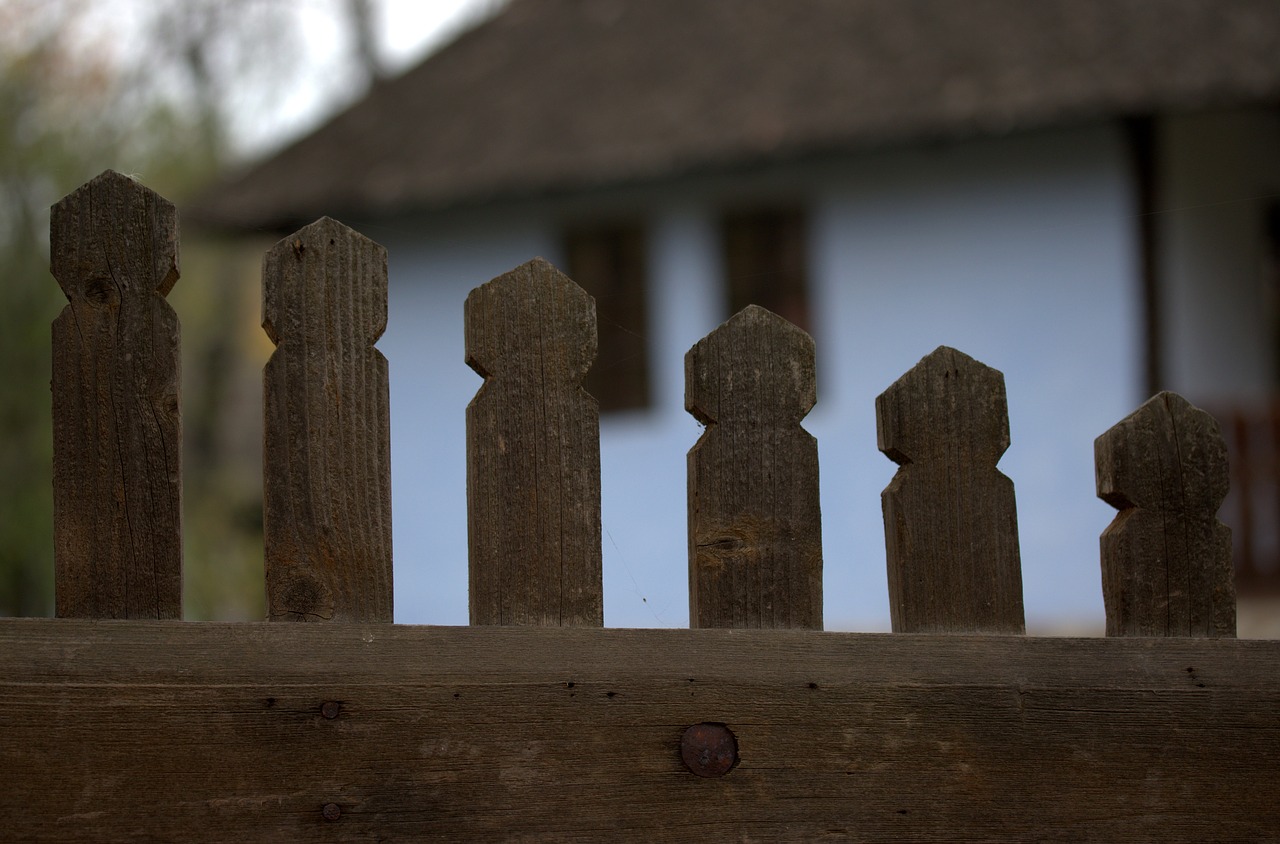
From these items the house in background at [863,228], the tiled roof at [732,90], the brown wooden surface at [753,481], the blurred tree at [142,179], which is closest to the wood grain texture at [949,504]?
the brown wooden surface at [753,481]

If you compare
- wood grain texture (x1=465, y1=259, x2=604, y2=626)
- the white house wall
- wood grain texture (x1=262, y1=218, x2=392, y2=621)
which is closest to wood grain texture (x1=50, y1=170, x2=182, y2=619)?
wood grain texture (x1=262, y1=218, x2=392, y2=621)

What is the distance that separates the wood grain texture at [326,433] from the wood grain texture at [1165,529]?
35.2 inches

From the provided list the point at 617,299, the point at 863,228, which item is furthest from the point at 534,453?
the point at 617,299

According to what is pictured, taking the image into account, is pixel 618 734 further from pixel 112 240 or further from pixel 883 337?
pixel 883 337

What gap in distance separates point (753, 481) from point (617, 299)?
7.67 metres

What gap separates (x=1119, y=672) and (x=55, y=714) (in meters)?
1.19

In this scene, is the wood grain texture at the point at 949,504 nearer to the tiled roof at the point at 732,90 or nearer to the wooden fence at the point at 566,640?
the wooden fence at the point at 566,640

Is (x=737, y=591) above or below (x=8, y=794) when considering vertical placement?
above

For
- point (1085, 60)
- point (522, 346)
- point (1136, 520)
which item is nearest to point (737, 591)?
point (522, 346)

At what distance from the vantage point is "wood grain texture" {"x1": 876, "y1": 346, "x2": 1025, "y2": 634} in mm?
1579

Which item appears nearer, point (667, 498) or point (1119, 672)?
point (1119, 672)

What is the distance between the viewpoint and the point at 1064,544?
787 centimetres

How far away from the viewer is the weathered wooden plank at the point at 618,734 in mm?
1330

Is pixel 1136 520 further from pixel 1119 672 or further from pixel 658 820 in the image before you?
pixel 658 820
